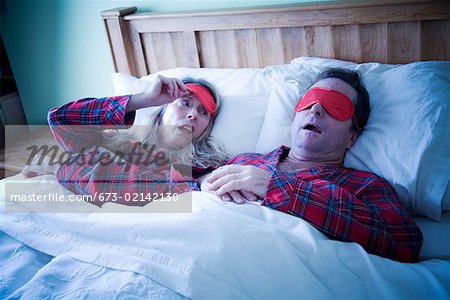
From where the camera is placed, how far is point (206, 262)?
807 mm

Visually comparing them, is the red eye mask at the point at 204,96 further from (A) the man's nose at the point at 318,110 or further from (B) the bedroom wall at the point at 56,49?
(B) the bedroom wall at the point at 56,49

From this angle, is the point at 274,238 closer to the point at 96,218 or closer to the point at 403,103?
the point at 96,218

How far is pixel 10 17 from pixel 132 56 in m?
1.01

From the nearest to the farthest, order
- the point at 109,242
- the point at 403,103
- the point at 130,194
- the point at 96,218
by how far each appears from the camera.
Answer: the point at 109,242
the point at 96,218
the point at 403,103
the point at 130,194

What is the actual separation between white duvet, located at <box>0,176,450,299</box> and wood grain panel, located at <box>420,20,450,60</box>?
0.75 meters

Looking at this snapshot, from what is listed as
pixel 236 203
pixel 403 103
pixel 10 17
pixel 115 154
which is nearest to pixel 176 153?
pixel 115 154

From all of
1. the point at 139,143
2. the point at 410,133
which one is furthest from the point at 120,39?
the point at 410,133

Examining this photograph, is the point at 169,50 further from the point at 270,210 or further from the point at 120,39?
the point at 270,210

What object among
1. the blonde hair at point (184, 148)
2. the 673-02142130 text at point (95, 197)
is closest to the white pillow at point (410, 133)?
the blonde hair at point (184, 148)

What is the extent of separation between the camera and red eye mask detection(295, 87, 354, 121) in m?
1.15

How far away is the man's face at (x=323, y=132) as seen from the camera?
1.16 m

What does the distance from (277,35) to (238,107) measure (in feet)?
1.17

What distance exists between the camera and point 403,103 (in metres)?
1.14

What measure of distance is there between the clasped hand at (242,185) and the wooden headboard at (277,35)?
0.70 m
